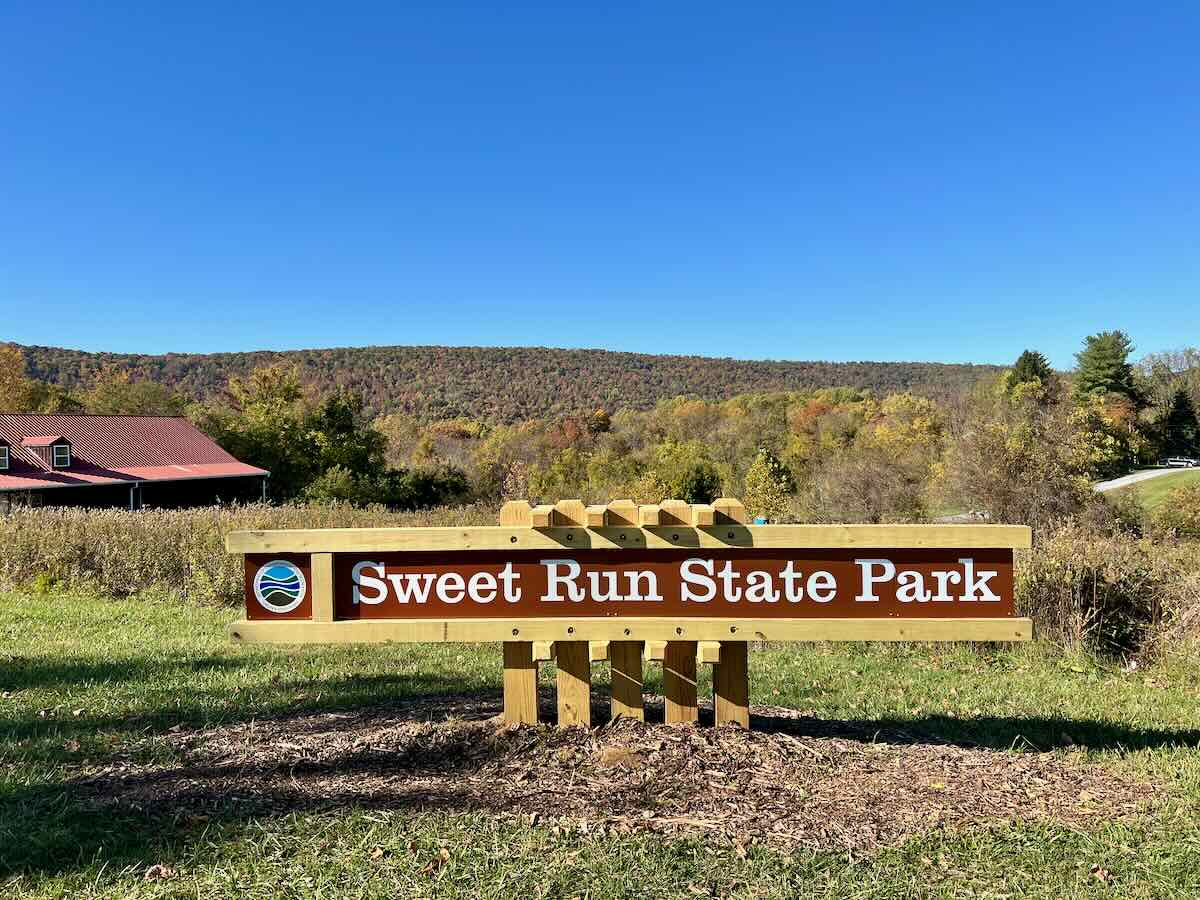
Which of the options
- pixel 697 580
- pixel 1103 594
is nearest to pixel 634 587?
pixel 697 580

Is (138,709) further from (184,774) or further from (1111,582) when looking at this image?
(1111,582)

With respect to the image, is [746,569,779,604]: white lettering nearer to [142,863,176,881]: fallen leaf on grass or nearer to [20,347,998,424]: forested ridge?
[142,863,176,881]: fallen leaf on grass

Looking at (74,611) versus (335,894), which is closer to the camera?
(335,894)

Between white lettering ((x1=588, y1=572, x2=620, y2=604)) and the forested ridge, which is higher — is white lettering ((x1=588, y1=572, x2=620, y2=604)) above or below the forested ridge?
below

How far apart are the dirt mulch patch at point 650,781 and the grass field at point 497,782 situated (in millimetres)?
20

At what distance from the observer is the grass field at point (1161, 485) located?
28.9 metres

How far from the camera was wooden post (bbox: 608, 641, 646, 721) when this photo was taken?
376 centimetres

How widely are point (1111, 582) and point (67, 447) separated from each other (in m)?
32.9

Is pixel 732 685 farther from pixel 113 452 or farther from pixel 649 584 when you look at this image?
pixel 113 452

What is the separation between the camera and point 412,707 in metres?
4.56

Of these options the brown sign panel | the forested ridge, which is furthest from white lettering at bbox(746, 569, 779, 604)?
the forested ridge

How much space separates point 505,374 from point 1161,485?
8046 cm

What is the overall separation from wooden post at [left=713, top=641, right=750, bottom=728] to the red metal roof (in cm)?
2975

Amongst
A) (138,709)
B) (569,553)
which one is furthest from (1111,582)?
(138,709)
